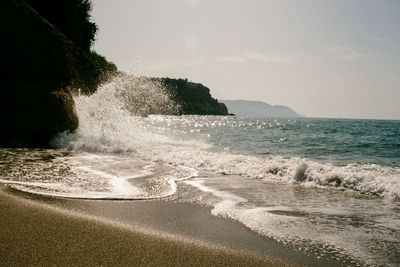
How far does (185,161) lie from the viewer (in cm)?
1183

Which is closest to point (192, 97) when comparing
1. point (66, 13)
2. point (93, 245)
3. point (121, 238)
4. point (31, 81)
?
point (66, 13)

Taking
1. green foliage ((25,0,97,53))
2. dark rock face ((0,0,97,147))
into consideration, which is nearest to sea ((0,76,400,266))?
dark rock face ((0,0,97,147))

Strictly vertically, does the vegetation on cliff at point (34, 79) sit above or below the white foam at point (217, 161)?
above

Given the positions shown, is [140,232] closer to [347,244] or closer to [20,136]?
[347,244]

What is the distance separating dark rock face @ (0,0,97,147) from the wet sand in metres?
9.64

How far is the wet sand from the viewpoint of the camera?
2.75 m

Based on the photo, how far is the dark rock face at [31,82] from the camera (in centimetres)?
1217

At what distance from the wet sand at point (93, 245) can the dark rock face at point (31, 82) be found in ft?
31.6

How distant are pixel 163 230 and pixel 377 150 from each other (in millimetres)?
19807

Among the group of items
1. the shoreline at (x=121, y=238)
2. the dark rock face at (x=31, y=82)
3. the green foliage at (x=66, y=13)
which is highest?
the green foliage at (x=66, y=13)

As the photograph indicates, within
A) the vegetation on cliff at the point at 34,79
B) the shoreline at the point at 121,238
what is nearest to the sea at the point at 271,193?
the shoreline at the point at 121,238

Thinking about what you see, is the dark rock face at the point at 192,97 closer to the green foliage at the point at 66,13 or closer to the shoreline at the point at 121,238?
the green foliage at the point at 66,13

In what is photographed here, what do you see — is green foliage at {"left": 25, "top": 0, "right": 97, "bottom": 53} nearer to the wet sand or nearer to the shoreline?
the shoreline

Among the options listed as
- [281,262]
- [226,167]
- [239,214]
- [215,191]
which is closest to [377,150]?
[226,167]
